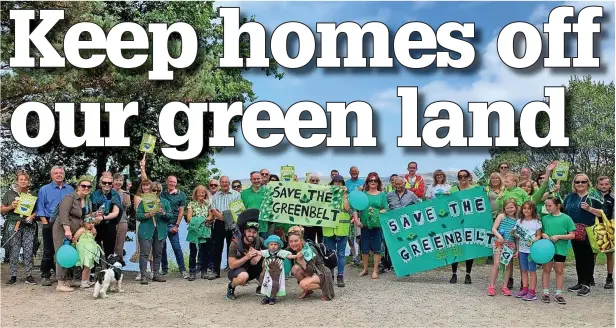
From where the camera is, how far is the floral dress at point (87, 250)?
10289 millimetres

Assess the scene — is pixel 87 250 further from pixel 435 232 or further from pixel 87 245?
pixel 435 232

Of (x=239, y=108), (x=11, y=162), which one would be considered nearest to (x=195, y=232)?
(x=239, y=108)

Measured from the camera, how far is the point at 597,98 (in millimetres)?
44844

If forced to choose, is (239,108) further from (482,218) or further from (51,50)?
(482,218)

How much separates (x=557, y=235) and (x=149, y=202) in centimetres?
632

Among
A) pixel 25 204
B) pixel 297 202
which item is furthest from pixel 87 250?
pixel 297 202

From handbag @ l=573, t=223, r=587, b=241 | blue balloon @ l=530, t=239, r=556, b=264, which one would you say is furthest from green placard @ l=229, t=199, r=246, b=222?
handbag @ l=573, t=223, r=587, b=241

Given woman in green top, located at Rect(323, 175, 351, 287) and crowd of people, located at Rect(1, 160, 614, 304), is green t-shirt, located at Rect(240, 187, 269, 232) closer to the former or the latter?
crowd of people, located at Rect(1, 160, 614, 304)

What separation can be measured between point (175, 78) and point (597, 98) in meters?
36.2

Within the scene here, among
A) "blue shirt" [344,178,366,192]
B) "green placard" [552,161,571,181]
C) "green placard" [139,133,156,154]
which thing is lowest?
"blue shirt" [344,178,366,192]

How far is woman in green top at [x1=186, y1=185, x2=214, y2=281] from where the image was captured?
11.5m

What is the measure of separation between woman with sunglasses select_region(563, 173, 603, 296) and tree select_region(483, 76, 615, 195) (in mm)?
31463

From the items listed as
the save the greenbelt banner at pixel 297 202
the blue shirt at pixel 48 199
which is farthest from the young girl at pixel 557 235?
the blue shirt at pixel 48 199

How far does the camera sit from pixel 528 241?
957 cm
